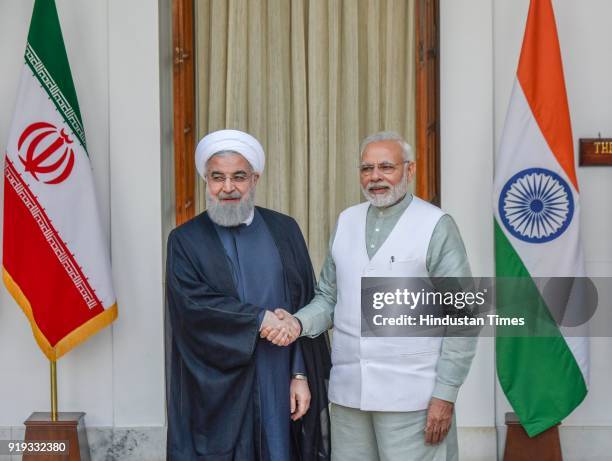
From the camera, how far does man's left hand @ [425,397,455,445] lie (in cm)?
290

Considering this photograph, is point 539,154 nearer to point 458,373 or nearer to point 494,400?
point 494,400

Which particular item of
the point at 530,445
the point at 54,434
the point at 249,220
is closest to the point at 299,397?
the point at 249,220

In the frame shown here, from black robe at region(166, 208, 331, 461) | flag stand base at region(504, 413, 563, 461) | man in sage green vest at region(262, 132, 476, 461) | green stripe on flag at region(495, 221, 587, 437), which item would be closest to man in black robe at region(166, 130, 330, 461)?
black robe at region(166, 208, 331, 461)

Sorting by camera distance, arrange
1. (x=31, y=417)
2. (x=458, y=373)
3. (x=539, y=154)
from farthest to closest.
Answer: (x=31, y=417)
(x=539, y=154)
(x=458, y=373)

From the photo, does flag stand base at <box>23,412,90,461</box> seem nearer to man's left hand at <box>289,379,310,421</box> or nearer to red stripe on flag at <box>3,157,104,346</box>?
red stripe on flag at <box>3,157,104,346</box>

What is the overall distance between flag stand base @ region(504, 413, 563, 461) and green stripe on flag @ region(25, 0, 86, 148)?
268 cm

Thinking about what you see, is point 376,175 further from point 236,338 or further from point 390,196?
point 236,338

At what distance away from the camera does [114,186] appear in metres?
4.62

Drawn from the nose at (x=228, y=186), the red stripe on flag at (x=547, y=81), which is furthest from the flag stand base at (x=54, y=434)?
the red stripe on flag at (x=547, y=81)

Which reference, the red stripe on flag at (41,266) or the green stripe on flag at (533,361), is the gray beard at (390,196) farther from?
the red stripe on flag at (41,266)

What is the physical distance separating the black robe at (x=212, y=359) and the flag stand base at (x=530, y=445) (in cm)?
162

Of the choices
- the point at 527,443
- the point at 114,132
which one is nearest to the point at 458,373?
the point at 527,443

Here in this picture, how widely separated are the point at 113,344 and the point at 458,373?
2.36 metres

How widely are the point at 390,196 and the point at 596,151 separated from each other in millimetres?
1993
